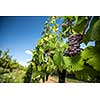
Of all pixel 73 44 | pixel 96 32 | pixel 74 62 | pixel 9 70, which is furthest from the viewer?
pixel 9 70

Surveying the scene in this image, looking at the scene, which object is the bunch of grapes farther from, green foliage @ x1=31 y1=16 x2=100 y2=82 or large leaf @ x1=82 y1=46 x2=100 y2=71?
large leaf @ x1=82 y1=46 x2=100 y2=71

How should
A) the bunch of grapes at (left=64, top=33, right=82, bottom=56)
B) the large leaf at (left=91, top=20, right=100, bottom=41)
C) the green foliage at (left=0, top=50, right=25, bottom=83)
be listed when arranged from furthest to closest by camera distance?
the green foliage at (left=0, top=50, right=25, bottom=83)
the bunch of grapes at (left=64, top=33, right=82, bottom=56)
the large leaf at (left=91, top=20, right=100, bottom=41)

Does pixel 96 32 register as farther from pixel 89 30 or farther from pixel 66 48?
pixel 66 48

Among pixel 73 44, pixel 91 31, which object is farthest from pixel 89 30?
pixel 73 44

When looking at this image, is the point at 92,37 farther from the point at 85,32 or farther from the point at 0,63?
the point at 0,63

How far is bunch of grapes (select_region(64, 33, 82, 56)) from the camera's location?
1.43m

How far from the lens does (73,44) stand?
1.53m

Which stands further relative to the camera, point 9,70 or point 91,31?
point 9,70

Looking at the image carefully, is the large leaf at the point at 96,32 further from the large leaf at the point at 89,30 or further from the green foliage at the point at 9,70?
the green foliage at the point at 9,70

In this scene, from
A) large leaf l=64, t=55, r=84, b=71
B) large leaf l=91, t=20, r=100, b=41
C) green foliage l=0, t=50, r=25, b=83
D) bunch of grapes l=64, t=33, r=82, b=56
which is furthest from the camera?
green foliage l=0, t=50, r=25, b=83

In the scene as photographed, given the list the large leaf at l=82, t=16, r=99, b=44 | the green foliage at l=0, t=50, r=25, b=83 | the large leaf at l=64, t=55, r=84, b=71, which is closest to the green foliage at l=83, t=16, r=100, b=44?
the large leaf at l=82, t=16, r=99, b=44

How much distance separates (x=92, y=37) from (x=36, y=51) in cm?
65
